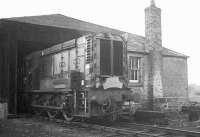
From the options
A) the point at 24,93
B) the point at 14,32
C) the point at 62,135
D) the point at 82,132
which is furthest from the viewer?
the point at 24,93

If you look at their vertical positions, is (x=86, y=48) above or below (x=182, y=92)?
above

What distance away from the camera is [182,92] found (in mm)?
20656

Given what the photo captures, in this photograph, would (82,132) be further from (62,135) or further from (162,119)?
(162,119)

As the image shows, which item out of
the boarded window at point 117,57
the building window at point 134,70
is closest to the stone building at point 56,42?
the building window at point 134,70

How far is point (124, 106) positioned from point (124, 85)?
2.90ft

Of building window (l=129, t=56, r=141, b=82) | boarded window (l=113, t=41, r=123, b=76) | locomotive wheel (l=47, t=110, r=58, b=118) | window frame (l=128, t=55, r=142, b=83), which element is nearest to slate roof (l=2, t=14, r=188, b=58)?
window frame (l=128, t=55, r=142, b=83)

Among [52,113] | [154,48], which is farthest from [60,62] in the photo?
[154,48]

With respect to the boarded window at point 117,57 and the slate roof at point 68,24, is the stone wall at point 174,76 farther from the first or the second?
the boarded window at point 117,57

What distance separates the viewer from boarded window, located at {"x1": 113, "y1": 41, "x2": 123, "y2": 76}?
11539 millimetres

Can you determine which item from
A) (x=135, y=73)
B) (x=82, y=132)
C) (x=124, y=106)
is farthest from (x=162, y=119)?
(x=135, y=73)

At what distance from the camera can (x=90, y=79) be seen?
10852 millimetres

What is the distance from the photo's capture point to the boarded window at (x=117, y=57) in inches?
454

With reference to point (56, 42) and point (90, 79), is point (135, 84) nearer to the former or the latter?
point (56, 42)

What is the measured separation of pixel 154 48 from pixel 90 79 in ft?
21.2
